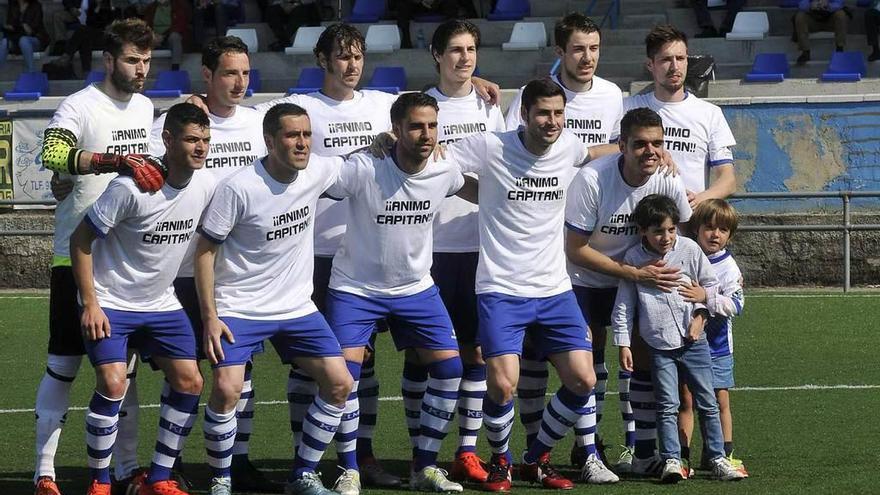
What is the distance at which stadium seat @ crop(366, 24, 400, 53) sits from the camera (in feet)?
70.2

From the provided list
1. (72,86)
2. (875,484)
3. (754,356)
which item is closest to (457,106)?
(875,484)

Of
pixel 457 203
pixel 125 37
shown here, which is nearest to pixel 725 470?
pixel 457 203

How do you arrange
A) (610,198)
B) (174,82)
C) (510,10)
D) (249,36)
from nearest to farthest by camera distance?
(610,198)
(174,82)
(510,10)
(249,36)

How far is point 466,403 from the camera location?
7809 mm

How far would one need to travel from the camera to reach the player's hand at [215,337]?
697cm

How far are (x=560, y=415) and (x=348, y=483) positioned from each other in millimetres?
1122

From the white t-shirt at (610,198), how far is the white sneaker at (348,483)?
67.4 inches

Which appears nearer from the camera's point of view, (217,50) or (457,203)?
(217,50)

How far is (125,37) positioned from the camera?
23.9 feet

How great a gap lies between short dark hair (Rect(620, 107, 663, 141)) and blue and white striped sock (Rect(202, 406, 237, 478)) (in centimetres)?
240

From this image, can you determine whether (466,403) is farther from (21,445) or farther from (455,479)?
(21,445)

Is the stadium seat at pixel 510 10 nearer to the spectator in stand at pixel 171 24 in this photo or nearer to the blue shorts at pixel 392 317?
the spectator in stand at pixel 171 24

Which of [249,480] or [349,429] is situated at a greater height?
[349,429]

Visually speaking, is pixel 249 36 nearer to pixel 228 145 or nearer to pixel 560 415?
pixel 228 145
